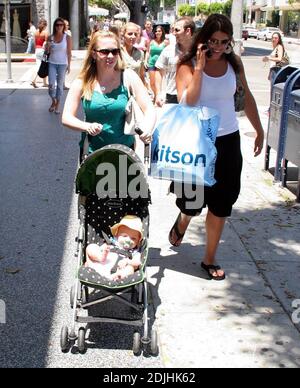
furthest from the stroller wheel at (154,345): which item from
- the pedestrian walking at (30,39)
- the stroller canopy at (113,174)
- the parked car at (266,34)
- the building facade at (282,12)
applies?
the building facade at (282,12)

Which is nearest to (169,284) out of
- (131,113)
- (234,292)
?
(234,292)

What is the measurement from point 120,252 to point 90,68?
49.7 inches

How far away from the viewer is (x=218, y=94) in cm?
417

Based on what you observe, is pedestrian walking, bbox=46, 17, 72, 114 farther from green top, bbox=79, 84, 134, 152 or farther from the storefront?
the storefront

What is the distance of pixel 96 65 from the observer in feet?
13.0

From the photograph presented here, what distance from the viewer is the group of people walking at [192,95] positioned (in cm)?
392

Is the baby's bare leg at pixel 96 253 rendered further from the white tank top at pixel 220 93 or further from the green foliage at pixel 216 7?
the green foliage at pixel 216 7

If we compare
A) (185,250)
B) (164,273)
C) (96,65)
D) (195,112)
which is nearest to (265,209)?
(185,250)

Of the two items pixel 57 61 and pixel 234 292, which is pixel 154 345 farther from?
pixel 57 61

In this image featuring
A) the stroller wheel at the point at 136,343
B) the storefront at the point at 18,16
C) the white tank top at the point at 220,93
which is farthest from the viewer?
the storefront at the point at 18,16

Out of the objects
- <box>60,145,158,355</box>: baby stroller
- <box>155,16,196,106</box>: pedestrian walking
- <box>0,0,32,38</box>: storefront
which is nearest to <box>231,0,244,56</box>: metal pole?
<box>155,16,196,106</box>: pedestrian walking

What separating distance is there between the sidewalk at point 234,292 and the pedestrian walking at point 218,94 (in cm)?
42

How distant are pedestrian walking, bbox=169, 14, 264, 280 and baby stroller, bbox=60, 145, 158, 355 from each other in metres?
0.66
